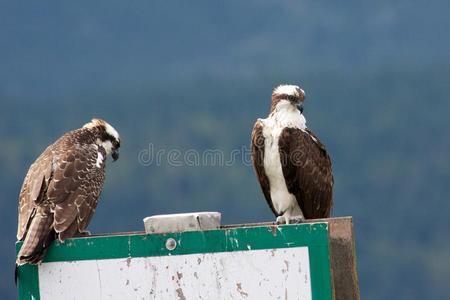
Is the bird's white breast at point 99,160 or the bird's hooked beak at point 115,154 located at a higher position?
the bird's hooked beak at point 115,154

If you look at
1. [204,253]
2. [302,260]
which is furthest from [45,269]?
[302,260]

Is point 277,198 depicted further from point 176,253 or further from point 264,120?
point 176,253

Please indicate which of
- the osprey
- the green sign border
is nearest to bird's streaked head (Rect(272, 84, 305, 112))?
the osprey

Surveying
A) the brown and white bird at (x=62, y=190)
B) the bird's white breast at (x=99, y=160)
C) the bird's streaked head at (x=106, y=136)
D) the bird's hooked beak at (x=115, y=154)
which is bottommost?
the brown and white bird at (x=62, y=190)

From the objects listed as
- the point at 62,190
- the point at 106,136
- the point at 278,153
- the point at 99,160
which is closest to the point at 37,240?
the point at 62,190

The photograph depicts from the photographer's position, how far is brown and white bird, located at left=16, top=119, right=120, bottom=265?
15.5 ft

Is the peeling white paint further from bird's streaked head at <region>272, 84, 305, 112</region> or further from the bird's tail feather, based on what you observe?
bird's streaked head at <region>272, 84, 305, 112</region>

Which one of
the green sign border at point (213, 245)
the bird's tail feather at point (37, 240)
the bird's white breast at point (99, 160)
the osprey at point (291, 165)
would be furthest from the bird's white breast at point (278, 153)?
the green sign border at point (213, 245)

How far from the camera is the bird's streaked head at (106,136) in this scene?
6.75m

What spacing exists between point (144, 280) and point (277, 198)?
11.4ft

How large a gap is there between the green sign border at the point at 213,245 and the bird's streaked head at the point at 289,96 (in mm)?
3591

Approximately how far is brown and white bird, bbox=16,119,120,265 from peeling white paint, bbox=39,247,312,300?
97 centimetres

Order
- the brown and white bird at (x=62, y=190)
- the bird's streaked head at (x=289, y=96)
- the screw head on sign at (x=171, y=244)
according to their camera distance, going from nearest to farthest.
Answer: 1. the screw head on sign at (x=171, y=244)
2. the brown and white bird at (x=62, y=190)
3. the bird's streaked head at (x=289, y=96)

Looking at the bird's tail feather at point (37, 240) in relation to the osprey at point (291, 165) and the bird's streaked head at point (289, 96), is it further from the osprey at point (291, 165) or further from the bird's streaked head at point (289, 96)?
the bird's streaked head at point (289, 96)
